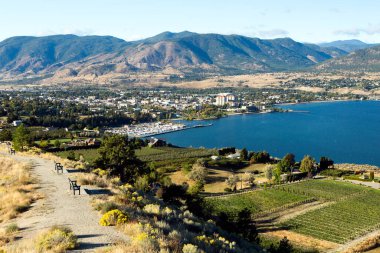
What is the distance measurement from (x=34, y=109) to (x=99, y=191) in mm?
104423

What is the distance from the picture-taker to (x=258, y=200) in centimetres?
4250

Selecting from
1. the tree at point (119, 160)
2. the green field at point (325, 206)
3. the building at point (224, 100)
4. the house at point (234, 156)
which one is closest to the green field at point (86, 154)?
the house at point (234, 156)

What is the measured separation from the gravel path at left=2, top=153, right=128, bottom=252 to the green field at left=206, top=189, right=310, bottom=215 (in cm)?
2382

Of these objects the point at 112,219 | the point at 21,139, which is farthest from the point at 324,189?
the point at 112,219

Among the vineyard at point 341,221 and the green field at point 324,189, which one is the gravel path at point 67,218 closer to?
the vineyard at point 341,221

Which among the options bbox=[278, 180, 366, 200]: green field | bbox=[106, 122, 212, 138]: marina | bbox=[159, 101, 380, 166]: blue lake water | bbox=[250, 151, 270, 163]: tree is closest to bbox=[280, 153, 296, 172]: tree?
bbox=[278, 180, 366, 200]: green field

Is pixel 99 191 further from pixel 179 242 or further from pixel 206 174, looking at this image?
pixel 206 174

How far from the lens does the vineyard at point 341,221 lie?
103 ft

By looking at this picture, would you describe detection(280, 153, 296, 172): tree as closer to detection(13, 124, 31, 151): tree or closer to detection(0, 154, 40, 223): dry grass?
detection(13, 124, 31, 151): tree

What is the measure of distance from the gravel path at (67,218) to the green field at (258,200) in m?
23.8

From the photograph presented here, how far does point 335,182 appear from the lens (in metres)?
53.0

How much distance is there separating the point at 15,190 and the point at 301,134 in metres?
99.5

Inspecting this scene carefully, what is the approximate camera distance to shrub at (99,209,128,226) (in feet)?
36.7

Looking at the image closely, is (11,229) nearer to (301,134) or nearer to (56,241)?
(56,241)
